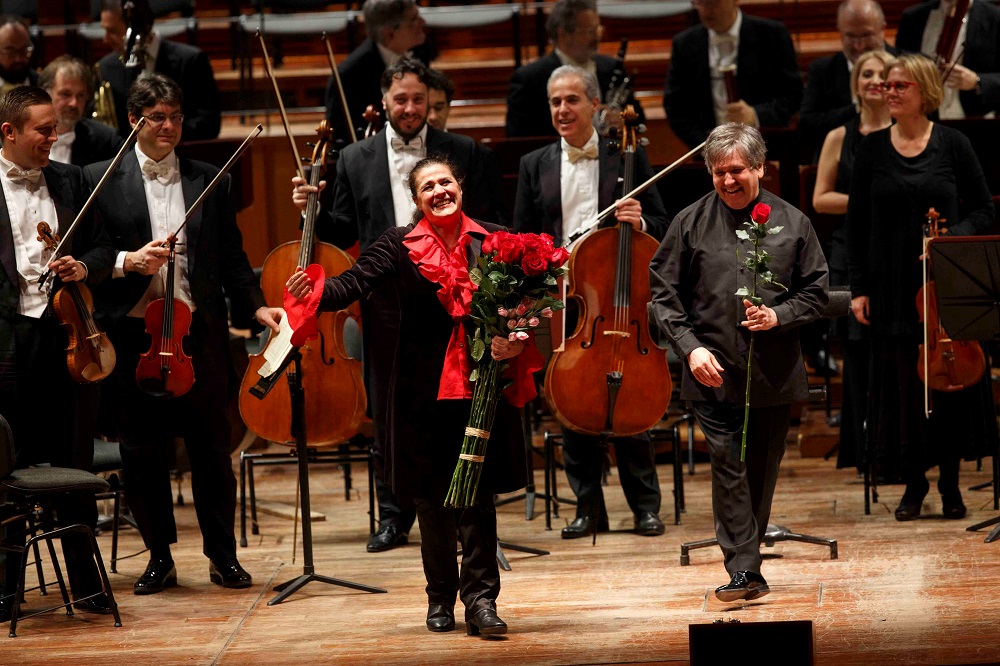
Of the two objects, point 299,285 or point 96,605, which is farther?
point 96,605

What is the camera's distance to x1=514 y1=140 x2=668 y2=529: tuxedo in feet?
15.9

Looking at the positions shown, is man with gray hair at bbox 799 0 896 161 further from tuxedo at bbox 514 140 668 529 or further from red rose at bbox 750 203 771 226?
red rose at bbox 750 203 771 226

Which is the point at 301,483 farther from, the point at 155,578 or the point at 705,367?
the point at 705,367

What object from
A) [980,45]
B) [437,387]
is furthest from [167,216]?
[980,45]

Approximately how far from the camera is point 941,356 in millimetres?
4746

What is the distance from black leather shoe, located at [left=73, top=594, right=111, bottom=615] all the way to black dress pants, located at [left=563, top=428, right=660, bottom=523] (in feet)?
5.40

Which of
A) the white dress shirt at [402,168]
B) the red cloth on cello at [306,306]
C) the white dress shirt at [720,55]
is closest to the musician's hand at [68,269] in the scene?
the red cloth on cello at [306,306]

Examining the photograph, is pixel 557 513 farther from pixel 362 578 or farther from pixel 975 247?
pixel 975 247

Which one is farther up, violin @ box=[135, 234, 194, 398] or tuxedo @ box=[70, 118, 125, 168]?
tuxedo @ box=[70, 118, 125, 168]

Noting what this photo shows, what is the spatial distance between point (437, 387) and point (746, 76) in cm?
297

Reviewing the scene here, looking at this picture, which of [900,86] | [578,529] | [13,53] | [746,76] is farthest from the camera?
[746,76]

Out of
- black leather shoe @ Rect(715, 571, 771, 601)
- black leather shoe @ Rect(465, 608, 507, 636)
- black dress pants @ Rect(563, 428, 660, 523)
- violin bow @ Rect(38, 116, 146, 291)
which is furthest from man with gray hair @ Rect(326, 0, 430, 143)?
black leather shoe @ Rect(715, 571, 771, 601)

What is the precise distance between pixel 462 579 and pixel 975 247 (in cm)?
193

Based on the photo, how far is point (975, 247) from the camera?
4.26 metres
